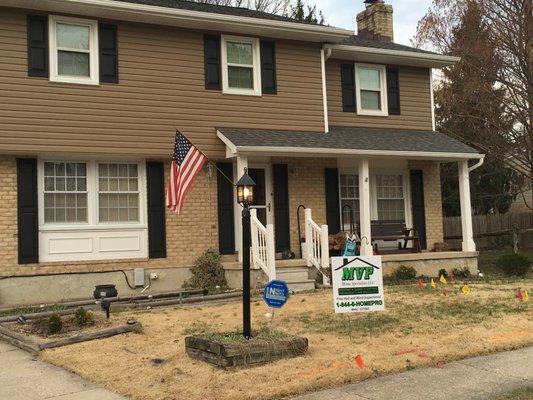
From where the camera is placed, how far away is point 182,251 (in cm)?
1322

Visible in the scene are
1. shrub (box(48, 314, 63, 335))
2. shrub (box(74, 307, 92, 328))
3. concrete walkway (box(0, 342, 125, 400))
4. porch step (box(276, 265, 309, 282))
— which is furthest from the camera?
porch step (box(276, 265, 309, 282))

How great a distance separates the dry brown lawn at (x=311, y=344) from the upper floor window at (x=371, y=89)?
687cm

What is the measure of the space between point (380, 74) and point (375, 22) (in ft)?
12.6

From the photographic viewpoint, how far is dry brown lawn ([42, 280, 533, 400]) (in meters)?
5.95

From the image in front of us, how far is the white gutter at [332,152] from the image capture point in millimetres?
12484

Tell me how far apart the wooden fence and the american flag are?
19619mm

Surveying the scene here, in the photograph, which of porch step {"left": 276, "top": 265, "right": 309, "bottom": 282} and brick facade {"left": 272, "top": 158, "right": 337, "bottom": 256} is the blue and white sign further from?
brick facade {"left": 272, "top": 158, "right": 337, "bottom": 256}

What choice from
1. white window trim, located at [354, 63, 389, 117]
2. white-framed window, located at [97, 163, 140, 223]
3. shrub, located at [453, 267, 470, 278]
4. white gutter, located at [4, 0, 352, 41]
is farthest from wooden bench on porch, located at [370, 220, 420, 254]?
white-framed window, located at [97, 163, 140, 223]

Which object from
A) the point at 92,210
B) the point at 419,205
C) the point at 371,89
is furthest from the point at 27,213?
the point at 419,205

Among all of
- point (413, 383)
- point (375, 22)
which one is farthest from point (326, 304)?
point (375, 22)

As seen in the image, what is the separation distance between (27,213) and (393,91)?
32.6 ft

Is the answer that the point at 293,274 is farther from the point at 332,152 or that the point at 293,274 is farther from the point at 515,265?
the point at 515,265

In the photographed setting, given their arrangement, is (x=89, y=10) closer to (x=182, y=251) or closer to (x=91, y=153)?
(x=91, y=153)

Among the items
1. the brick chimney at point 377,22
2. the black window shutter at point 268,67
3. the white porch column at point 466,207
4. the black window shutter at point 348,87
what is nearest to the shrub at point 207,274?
the black window shutter at point 268,67
